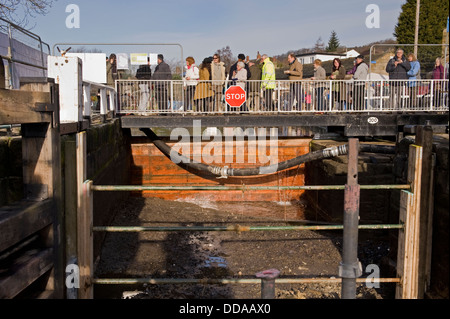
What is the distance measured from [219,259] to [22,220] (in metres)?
5.19

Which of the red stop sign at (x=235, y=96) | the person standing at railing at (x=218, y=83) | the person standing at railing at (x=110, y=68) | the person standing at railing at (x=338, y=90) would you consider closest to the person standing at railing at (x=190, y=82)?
the person standing at railing at (x=218, y=83)

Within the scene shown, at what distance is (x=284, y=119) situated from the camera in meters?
12.3

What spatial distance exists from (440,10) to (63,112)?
48684 mm

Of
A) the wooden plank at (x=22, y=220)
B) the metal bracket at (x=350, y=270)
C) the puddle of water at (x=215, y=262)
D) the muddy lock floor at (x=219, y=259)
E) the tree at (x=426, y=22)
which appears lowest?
the puddle of water at (x=215, y=262)

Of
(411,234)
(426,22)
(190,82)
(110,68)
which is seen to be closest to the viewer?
(411,234)

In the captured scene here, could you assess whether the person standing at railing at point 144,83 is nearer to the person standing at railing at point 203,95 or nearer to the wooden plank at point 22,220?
the person standing at railing at point 203,95

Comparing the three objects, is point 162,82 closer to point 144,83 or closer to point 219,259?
point 144,83

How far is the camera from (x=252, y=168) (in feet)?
41.4

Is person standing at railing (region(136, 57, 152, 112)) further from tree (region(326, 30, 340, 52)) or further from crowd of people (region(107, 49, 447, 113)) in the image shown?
tree (region(326, 30, 340, 52))

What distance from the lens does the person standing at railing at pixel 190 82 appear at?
13078mm

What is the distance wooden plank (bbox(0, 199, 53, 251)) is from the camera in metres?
Result: 3.48

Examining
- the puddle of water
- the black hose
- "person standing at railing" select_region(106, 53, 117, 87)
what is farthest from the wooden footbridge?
"person standing at railing" select_region(106, 53, 117, 87)

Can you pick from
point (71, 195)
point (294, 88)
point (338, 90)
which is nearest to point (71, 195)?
point (71, 195)

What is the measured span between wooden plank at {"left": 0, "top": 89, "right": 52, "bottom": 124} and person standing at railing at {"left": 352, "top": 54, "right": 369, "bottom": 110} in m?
10.6
